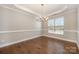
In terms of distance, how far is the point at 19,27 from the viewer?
84.7 inches

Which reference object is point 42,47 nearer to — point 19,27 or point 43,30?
point 43,30

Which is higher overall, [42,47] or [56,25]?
[56,25]

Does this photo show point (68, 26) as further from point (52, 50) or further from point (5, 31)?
point (5, 31)

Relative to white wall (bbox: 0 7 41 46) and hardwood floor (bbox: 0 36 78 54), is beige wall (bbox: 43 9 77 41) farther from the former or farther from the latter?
white wall (bbox: 0 7 41 46)

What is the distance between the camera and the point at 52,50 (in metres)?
2.06

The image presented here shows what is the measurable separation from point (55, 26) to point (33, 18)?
54 cm

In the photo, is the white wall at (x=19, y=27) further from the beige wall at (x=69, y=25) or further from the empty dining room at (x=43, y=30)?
the beige wall at (x=69, y=25)

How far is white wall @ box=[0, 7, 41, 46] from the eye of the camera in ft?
7.02

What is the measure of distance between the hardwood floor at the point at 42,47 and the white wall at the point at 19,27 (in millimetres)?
156

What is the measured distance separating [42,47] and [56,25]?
2.00 feet

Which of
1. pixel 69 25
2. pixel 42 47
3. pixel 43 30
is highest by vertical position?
pixel 69 25

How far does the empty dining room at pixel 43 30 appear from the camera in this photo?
209 cm

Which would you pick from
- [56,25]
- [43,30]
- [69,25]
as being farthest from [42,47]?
[69,25]
